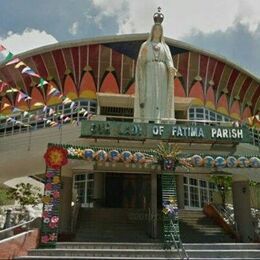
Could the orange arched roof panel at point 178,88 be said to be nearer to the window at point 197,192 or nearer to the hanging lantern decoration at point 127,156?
the window at point 197,192

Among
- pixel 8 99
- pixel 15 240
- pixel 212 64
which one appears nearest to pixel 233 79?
pixel 212 64

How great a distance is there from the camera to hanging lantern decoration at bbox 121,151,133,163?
47.9ft

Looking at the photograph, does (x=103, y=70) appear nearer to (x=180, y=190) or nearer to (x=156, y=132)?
(x=180, y=190)

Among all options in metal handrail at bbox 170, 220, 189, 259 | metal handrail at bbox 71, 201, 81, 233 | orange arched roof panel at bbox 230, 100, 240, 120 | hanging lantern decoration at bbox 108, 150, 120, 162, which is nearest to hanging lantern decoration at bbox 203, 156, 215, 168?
metal handrail at bbox 170, 220, 189, 259

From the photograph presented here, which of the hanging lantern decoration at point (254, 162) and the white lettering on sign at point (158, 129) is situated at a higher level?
the white lettering on sign at point (158, 129)

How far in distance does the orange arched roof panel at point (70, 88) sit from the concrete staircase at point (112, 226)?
10.9m

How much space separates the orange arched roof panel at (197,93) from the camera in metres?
28.2

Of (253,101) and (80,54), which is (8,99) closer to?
(80,54)

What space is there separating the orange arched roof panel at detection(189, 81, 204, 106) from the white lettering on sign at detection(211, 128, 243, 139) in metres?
11.5

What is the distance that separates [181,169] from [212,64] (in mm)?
14059

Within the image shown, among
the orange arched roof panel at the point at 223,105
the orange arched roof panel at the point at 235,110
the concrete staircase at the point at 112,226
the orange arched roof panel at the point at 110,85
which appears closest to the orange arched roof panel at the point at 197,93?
the orange arched roof panel at the point at 223,105

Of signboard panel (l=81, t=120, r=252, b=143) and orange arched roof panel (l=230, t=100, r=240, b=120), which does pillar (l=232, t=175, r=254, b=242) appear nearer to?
signboard panel (l=81, t=120, r=252, b=143)

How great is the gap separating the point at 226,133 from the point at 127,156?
16.2 ft

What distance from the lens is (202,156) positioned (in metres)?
15.1
